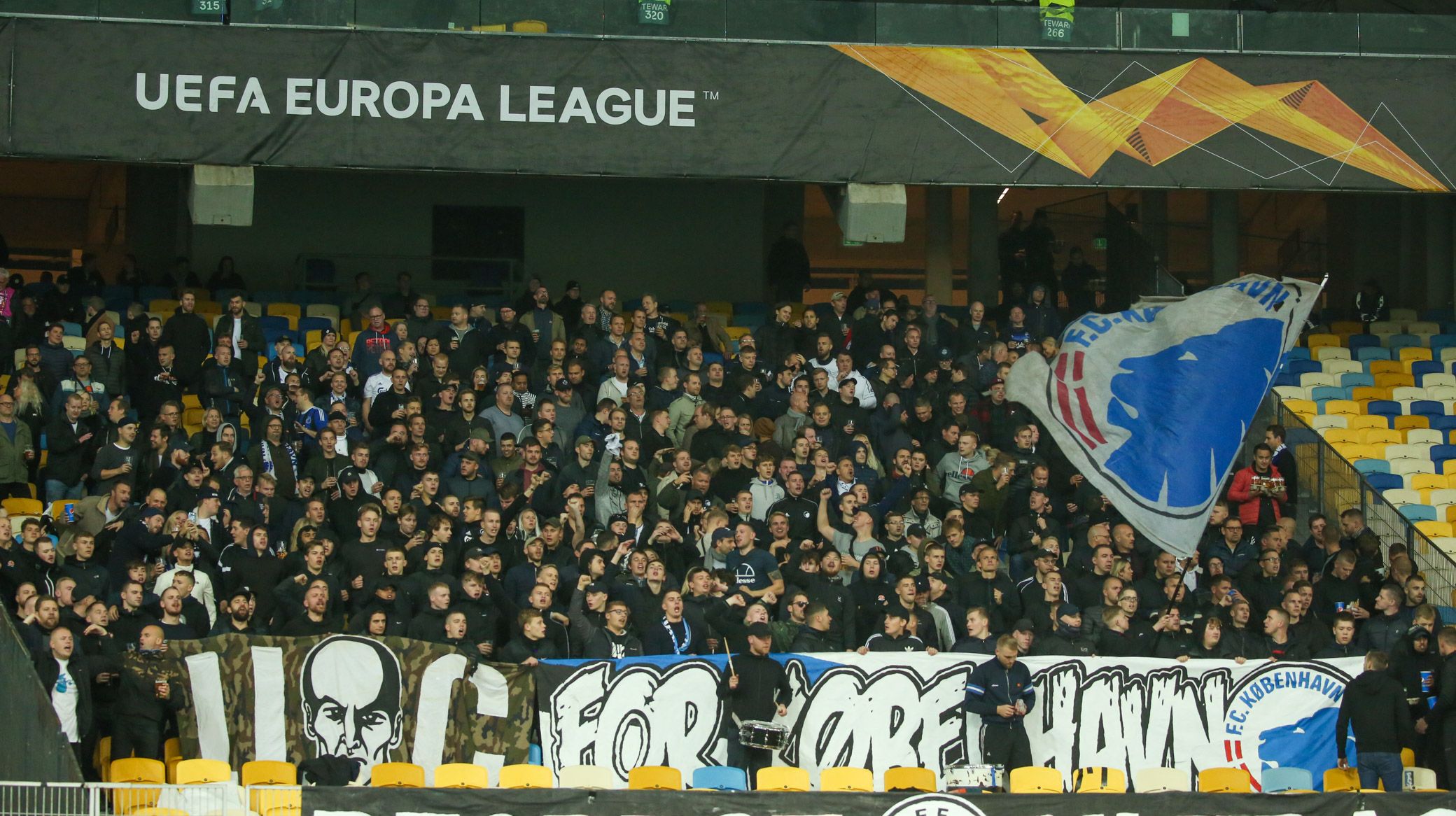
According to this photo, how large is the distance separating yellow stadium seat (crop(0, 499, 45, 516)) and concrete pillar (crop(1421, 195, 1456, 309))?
17.0 meters

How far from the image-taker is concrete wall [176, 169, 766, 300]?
2627 cm

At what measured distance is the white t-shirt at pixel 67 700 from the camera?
1498cm

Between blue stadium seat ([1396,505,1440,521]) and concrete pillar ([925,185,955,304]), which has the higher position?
concrete pillar ([925,185,955,304])

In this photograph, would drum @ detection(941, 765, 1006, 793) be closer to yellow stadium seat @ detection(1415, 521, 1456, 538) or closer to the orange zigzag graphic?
yellow stadium seat @ detection(1415, 521, 1456, 538)

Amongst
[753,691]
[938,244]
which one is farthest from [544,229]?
[753,691]

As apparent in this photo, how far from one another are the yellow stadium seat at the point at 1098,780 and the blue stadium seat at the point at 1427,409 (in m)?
8.03

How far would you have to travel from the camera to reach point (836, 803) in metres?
13.8

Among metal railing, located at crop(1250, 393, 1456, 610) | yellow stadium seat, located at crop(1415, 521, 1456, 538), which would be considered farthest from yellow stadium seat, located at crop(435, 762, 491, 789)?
yellow stadium seat, located at crop(1415, 521, 1456, 538)

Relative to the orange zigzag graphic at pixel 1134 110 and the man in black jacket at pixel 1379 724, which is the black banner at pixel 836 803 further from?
the orange zigzag graphic at pixel 1134 110

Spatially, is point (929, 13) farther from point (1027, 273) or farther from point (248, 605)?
point (248, 605)

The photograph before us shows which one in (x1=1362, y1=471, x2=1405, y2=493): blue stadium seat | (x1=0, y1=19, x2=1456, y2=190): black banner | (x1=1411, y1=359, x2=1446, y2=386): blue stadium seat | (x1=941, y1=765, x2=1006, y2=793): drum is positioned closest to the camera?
(x1=941, y1=765, x2=1006, y2=793): drum

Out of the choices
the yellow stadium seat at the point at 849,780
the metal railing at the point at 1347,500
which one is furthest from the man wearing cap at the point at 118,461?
the metal railing at the point at 1347,500

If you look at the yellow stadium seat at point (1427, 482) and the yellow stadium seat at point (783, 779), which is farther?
the yellow stadium seat at point (1427, 482)

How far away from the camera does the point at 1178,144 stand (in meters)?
22.1
